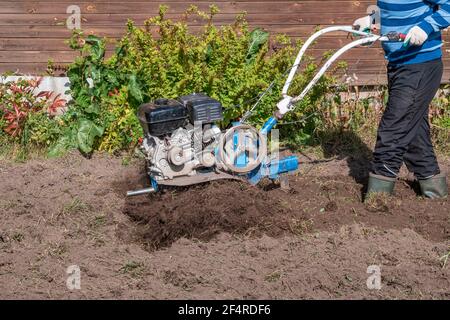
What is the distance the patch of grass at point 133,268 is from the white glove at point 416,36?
2461mm

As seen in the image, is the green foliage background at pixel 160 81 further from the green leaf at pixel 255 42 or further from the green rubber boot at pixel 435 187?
the green rubber boot at pixel 435 187

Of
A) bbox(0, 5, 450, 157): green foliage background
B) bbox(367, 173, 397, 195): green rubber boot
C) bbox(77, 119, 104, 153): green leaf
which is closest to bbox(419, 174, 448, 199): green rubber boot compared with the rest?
bbox(367, 173, 397, 195): green rubber boot

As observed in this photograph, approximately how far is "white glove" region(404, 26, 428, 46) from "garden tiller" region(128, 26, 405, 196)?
0.16m

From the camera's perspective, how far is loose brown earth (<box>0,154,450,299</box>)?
4559 millimetres

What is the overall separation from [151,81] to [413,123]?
7.70ft

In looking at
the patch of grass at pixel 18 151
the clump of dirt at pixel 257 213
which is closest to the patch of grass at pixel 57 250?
the clump of dirt at pixel 257 213

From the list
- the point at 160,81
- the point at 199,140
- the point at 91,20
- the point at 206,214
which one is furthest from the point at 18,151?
the point at 206,214

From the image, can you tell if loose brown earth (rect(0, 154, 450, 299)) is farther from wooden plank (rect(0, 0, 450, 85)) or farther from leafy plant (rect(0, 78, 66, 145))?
wooden plank (rect(0, 0, 450, 85))

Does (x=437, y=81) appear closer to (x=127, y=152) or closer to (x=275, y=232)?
(x=275, y=232)

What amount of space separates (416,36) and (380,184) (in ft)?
3.91

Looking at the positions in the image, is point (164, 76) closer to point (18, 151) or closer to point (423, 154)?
point (18, 151)

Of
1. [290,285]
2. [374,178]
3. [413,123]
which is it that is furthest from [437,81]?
[290,285]

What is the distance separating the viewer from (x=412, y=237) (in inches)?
205

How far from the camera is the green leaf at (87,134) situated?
6.69 metres
